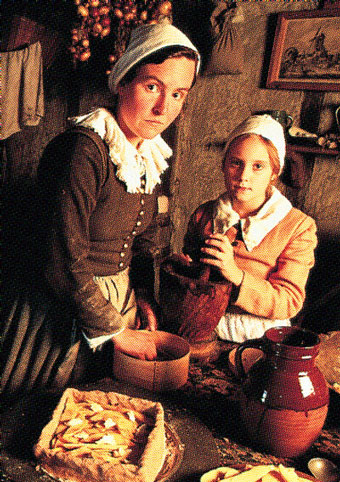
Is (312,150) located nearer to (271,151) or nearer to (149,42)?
(271,151)

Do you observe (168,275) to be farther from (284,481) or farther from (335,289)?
(335,289)

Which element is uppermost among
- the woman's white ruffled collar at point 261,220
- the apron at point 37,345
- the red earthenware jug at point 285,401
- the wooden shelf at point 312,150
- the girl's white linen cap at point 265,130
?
the wooden shelf at point 312,150

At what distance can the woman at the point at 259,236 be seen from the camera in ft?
5.41

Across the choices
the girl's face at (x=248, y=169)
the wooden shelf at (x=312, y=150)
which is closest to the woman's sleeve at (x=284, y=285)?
the girl's face at (x=248, y=169)

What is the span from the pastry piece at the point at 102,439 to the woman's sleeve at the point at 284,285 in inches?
29.0

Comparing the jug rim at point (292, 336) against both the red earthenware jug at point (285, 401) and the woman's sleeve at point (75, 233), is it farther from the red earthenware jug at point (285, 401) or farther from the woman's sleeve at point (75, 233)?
the woman's sleeve at point (75, 233)

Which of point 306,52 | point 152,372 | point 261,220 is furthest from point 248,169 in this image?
point 306,52

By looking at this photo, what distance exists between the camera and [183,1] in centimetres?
348

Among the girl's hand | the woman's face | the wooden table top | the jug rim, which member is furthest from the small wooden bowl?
the woman's face

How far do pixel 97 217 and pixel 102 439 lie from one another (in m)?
0.68

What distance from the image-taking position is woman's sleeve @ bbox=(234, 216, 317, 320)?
5.34 feet

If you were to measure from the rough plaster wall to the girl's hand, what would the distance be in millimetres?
2057

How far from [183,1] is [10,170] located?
2.25 meters

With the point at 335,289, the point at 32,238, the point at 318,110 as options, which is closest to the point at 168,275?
the point at 32,238
